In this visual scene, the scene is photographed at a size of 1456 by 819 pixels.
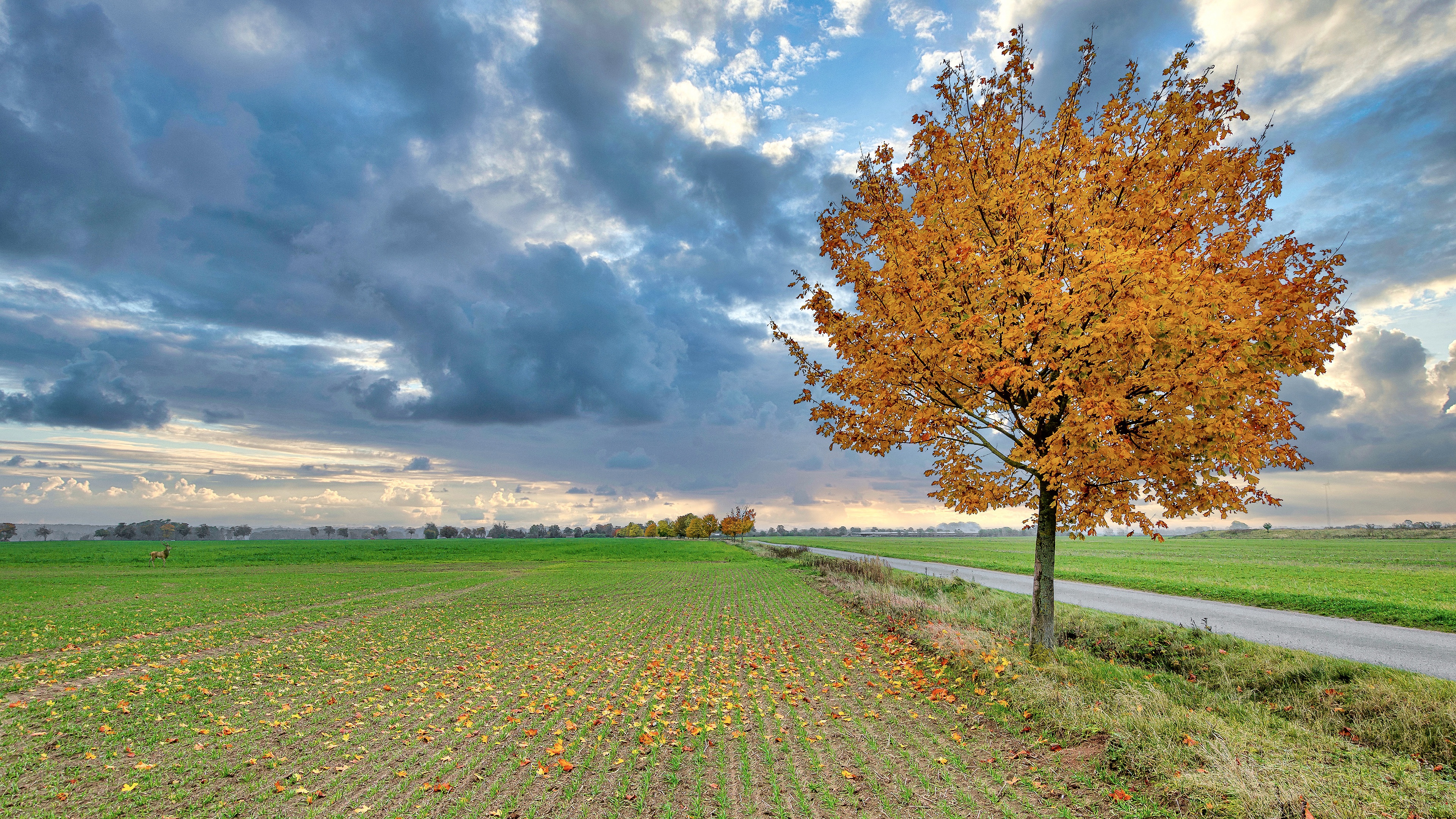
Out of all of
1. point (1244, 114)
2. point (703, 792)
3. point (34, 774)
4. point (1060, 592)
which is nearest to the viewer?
point (703, 792)

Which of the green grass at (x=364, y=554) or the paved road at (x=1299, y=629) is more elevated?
the paved road at (x=1299, y=629)

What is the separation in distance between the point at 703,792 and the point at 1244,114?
12374 mm

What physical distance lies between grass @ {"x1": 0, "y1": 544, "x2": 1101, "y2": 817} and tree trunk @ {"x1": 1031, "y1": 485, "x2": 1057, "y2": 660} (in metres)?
1.70

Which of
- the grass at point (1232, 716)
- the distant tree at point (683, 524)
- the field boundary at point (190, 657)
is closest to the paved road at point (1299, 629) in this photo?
the grass at point (1232, 716)

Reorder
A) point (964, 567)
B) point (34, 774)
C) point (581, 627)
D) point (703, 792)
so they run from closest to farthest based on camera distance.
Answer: point (703, 792) < point (34, 774) < point (581, 627) < point (964, 567)

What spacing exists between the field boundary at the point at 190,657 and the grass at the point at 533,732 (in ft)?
0.28

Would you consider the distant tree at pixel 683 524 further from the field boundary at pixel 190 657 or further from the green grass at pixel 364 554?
the field boundary at pixel 190 657

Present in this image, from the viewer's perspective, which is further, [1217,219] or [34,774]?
[1217,219]

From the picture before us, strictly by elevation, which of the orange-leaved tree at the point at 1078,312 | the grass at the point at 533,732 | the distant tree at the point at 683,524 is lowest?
the distant tree at the point at 683,524

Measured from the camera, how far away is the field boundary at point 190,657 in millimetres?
9938

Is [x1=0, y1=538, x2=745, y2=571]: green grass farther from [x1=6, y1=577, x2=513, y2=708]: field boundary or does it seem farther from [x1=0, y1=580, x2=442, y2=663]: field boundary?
[x1=6, y1=577, x2=513, y2=708]: field boundary

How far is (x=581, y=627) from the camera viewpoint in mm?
17453

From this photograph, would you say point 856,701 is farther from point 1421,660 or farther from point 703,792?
point 1421,660

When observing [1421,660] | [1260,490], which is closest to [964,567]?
[1421,660]
